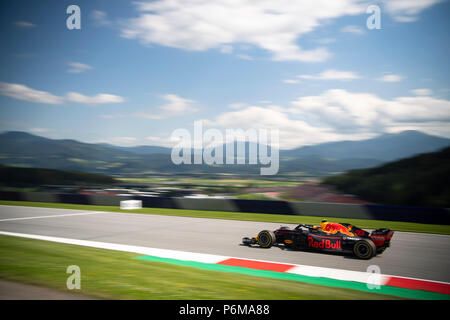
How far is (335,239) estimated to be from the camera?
8.84m

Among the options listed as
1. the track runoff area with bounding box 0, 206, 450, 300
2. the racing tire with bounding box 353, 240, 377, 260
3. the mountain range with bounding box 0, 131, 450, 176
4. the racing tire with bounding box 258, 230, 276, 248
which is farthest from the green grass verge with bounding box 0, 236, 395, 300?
the mountain range with bounding box 0, 131, 450, 176

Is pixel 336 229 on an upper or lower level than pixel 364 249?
upper

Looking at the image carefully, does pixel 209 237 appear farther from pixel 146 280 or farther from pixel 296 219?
pixel 296 219

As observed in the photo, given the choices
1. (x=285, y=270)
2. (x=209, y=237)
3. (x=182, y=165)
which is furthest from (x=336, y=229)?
(x=182, y=165)

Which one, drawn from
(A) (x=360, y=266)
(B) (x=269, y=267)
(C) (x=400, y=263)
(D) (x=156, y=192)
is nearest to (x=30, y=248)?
(B) (x=269, y=267)

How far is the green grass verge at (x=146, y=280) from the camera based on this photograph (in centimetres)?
551

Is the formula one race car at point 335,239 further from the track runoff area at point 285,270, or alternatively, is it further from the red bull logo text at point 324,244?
the track runoff area at point 285,270

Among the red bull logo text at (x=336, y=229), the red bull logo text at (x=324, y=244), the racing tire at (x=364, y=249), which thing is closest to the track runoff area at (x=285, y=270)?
the racing tire at (x=364, y=249)

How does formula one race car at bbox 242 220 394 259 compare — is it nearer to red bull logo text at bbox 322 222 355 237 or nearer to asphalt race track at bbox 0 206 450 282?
red bull logo text at bbox 322 222 355 237

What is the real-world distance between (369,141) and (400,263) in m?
59.8

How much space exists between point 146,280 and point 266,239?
437 cm

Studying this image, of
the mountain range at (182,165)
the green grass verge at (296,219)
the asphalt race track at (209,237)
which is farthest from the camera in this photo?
the mountain range at (182,165)

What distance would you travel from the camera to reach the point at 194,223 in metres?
14.6

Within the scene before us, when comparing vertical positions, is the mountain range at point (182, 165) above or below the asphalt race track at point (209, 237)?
above
